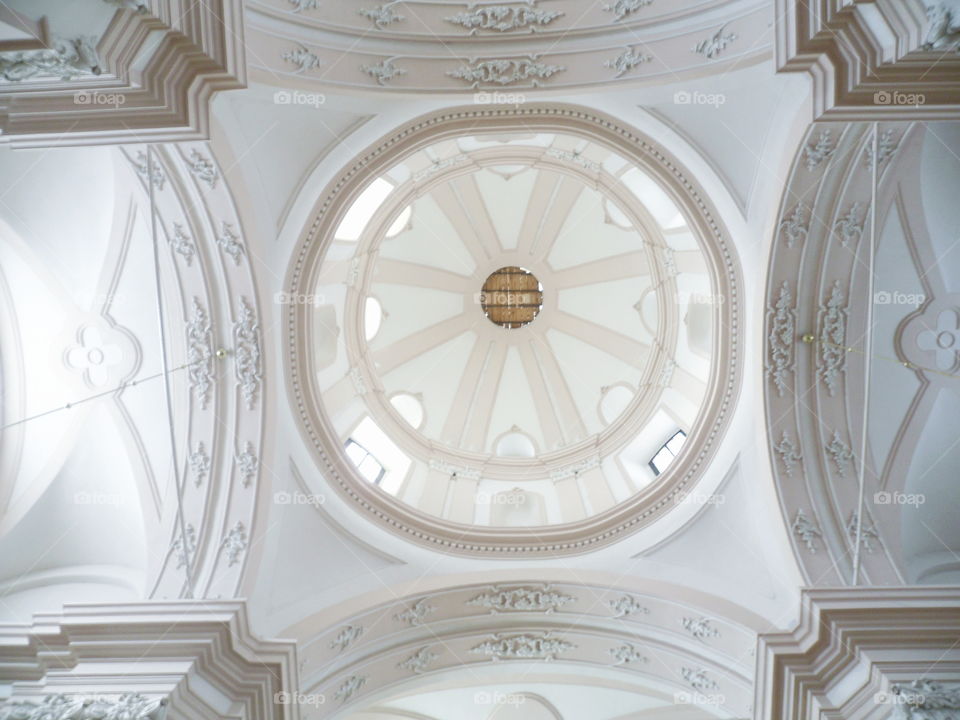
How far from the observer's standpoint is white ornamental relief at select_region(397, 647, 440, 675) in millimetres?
13008

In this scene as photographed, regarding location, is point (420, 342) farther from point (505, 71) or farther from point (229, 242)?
point (505, 71)

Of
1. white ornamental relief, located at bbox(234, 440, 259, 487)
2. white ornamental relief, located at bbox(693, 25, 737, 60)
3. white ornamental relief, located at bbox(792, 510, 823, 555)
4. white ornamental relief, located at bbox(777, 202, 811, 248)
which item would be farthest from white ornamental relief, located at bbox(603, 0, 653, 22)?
white ornamental relief, located at bbox(234, 440, 259, 487)

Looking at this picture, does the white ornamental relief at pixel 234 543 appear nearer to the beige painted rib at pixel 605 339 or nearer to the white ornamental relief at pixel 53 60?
the white ornamental relief at pixel 53 60

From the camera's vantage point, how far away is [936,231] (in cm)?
1166

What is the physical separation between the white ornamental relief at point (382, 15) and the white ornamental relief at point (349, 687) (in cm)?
903

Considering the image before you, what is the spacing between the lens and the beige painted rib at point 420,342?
19453 millimetres

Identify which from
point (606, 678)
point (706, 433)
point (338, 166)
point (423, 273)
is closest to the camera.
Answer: point (338, 166)

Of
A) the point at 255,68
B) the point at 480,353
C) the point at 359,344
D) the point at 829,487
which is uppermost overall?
the point at 480,353

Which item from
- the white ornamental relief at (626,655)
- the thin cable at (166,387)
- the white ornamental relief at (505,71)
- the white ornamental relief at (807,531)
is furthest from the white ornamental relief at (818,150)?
the thin cable at (166,387)

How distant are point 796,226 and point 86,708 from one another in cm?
1020

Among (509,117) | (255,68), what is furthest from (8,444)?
(509,117)

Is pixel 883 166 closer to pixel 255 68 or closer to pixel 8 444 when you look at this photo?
pixel 255 68

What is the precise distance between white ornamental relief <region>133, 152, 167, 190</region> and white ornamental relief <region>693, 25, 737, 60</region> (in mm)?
6862

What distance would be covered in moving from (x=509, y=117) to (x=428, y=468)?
7.27 meters
